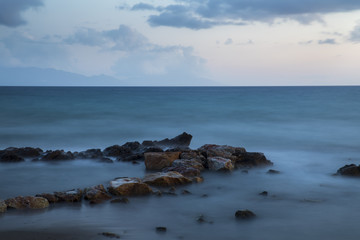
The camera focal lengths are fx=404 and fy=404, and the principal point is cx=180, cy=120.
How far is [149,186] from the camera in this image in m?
9.91

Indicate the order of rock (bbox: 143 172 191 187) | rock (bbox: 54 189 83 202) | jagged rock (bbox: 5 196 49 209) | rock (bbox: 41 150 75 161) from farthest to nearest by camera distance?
rock (bbox: 41 150 75 161) → rock (bbox: 143 172 191 187) → rock (bbox: 54 189 83 202) → jagged rock (bbox: 5 196 49 209)

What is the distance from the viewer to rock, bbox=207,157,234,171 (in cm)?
1224

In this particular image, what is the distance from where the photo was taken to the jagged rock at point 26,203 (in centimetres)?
827

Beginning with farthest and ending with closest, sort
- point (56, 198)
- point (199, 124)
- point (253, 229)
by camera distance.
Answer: point (199, 124), point (56, 198), point (253, 229)

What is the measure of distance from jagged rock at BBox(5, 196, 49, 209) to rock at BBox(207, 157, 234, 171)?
17.9ft

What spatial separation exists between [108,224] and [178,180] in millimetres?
3243

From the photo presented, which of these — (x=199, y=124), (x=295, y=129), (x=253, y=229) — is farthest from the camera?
(x=199, y=124)

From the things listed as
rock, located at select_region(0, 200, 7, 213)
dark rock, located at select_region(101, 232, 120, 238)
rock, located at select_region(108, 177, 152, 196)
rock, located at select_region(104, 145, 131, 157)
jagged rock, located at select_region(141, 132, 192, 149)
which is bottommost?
dark rock, located at select_region(101, 232, 120, 238)

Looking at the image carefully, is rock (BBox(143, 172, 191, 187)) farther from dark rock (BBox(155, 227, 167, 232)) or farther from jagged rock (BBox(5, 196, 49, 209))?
dark rock (BBox(155, 227, 167, 232))

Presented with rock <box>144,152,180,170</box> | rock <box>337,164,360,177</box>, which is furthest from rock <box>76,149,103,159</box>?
rock <box>337,164,360,177</box>

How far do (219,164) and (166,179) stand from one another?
8.15 feet

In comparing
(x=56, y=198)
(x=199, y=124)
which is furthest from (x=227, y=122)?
(x=56, y=198)

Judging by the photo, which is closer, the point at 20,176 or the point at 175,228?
the point at 175,228

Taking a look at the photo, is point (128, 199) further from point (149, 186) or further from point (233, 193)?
point (233, 193)
